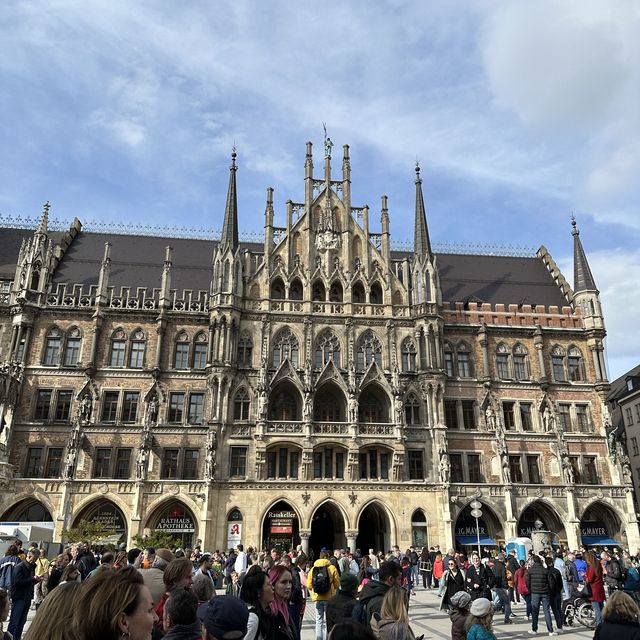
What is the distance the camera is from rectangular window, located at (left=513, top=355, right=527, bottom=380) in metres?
38.9

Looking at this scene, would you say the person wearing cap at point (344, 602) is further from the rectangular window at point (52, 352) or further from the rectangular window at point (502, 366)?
the rectangular window at point (502, 366)

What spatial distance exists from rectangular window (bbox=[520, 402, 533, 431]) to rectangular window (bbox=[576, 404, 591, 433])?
321cm

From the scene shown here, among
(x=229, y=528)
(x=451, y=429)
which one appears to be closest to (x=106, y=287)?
(x=229, y=528)

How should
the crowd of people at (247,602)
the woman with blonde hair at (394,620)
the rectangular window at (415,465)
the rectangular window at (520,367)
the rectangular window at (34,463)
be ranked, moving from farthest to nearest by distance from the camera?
the rectangular window at (520,367) → the rectangular window at (415,465) → the rectangular window at (34,463) → the woman with blonde hair at (394,620) → the crowd of people at (247,602)

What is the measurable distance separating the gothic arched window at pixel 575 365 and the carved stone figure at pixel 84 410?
31157 mm

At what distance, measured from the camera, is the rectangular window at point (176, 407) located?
34.8 metres

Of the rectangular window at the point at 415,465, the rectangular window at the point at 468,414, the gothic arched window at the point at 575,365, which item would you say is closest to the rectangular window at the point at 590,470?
the gothic arched window at the point at 575,365

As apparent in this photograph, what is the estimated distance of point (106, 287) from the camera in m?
36.9

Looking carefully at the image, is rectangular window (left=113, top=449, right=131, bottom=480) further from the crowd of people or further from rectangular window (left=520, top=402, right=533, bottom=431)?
rectangular window (left=520, top=402, right=533, bottom=431)

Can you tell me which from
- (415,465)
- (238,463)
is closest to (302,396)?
(238,463)

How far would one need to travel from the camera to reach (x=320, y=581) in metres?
9.57

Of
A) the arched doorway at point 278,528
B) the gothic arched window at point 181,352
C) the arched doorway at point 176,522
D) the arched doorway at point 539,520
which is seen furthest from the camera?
the gothic arched window at point 181,352

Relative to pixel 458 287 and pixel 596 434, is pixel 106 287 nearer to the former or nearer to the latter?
pixel 458 287

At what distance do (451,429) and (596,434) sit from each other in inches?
386
